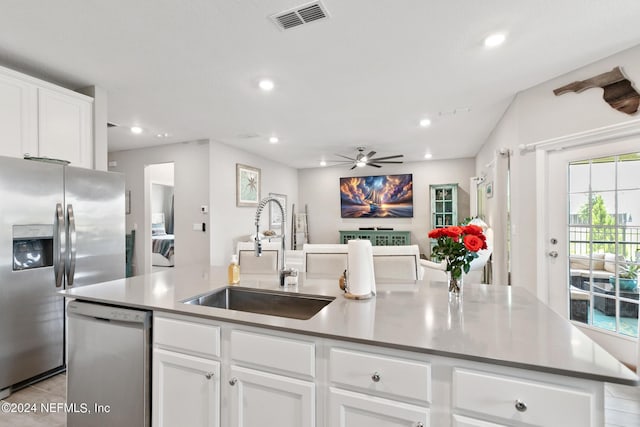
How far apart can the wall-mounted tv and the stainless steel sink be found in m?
5.98

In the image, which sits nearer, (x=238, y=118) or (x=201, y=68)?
(x=201, y=68)

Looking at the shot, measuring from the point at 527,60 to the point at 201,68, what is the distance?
275 centimetres

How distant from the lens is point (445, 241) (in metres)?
1.53

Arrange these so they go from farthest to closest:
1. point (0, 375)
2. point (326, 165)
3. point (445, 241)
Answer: point (326, 165) → point (0, 375) → point (445, 241)

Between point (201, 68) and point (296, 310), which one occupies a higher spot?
point (201, 68)

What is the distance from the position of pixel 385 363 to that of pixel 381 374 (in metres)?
0.04

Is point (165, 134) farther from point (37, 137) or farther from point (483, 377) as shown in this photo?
point (483, 377)

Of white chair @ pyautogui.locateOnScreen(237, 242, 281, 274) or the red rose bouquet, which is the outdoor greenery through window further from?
white chair @ pyautogui.locateOnScreen(237, 242, 281, 274)

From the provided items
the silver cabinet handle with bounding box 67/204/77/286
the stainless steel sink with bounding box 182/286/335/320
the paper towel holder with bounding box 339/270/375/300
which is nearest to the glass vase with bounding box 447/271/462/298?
the paper towel holder with bounding box 339/270/375/300

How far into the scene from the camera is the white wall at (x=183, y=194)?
5.03m

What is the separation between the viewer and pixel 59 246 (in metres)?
2.41

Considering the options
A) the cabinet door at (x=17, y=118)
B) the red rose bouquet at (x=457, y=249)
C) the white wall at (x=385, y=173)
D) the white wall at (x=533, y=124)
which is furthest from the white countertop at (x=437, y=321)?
the white wall at (x=385, y=173)

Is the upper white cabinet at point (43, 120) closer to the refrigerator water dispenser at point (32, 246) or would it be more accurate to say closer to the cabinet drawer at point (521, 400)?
the refrigerator water dispenser at point (32, 246)

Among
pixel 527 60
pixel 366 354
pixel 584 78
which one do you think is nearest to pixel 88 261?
pixel 366 354
